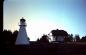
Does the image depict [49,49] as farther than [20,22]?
No

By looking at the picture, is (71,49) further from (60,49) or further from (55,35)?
(55,35)

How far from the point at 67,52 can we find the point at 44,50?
1340 millimetres

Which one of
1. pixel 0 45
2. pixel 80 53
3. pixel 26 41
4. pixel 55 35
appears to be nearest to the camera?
pixel 0 45

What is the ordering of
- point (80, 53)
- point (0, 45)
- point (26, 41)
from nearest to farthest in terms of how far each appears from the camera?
point (0, 45)
point (80, 53)
point (26, 41)

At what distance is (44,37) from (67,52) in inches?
713

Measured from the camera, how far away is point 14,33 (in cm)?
3225

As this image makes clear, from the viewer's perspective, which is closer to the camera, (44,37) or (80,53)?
(80,53)

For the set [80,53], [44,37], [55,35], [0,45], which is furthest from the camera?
[55,35]

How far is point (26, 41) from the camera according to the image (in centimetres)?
2620

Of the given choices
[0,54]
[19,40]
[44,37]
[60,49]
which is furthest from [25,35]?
[0,54]

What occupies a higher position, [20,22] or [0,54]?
[20,22]

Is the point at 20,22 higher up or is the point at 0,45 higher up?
the point at 20,22

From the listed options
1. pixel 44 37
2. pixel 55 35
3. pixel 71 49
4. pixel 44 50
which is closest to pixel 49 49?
pixel 44 50

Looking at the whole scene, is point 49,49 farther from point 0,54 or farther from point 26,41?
point 26,41
